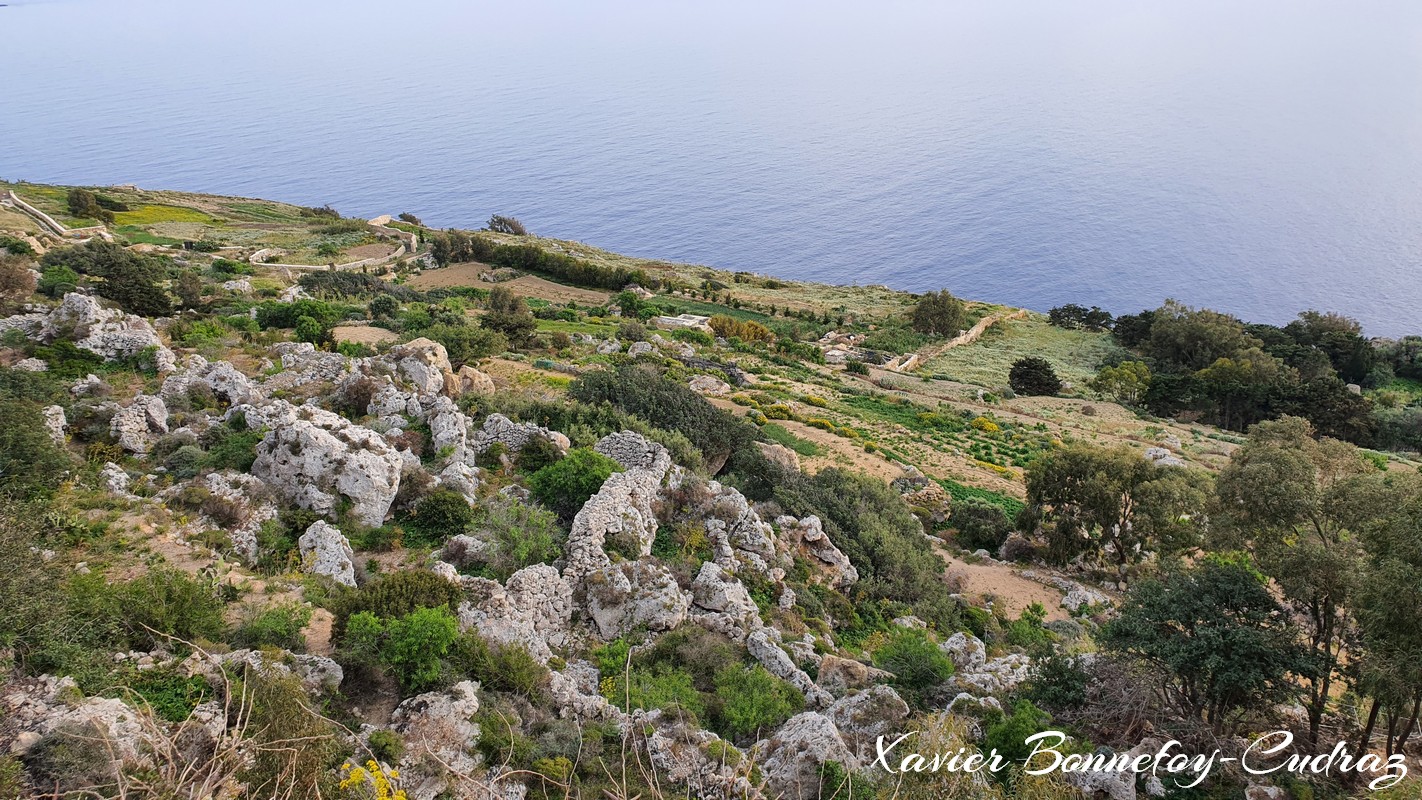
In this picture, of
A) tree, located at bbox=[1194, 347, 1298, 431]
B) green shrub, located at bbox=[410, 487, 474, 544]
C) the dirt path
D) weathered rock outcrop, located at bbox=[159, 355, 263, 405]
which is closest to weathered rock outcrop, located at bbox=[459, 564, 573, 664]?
green shrub, located at bbox=[410, 487, 474, 544]

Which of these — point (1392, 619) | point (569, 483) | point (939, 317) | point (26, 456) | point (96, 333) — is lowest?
point (939, 317)

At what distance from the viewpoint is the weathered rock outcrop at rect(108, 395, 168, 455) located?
14820 mm

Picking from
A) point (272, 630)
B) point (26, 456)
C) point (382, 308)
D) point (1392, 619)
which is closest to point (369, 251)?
point (382, 308)

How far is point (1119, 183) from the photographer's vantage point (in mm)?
97625

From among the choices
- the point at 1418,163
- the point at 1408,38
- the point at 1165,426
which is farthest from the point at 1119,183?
the point at 1408,38

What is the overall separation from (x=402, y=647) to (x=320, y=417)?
723cm

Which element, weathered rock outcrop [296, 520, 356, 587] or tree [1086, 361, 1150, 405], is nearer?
weathered rock outcrop [296, 520, 356, 587]

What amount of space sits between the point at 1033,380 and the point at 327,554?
4048 cm

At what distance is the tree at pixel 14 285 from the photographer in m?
21.8

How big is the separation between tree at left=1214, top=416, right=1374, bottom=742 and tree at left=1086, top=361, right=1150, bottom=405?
89.4 ft

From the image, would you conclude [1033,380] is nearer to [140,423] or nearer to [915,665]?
[915,665]

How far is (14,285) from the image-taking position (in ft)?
74.6

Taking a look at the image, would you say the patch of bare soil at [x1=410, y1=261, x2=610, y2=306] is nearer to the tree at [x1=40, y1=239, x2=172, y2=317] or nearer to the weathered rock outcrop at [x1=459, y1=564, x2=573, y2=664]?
the tree at [x1=40, y1=239, x2=172, y2=317]

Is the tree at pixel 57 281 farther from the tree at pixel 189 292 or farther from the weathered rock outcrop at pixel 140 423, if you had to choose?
the weathered rock outcrop at pixel 140 423
